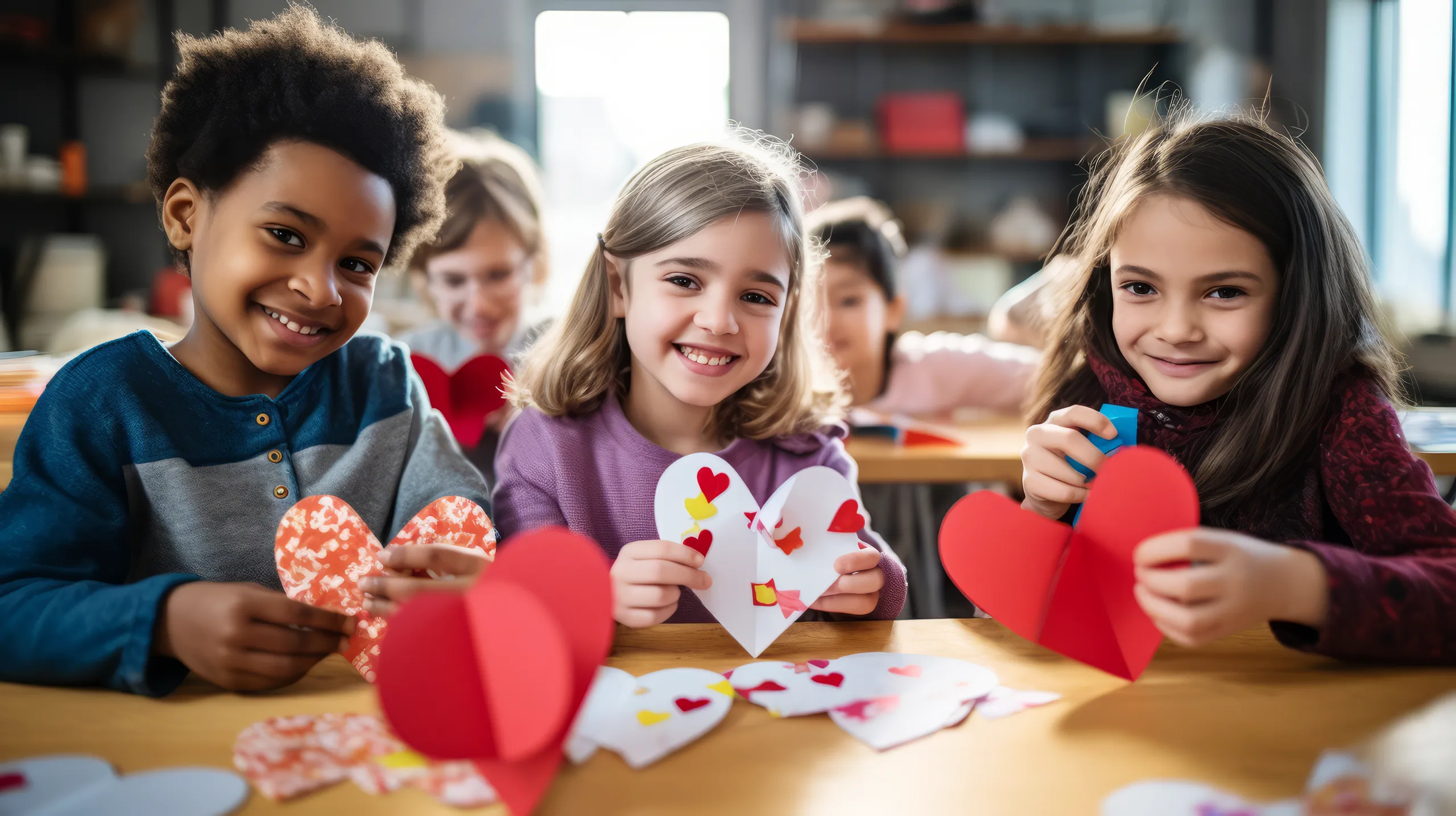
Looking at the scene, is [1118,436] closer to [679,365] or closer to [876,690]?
[876,690]

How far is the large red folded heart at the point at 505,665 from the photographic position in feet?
Result: 1.77

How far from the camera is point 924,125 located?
4.82 meters

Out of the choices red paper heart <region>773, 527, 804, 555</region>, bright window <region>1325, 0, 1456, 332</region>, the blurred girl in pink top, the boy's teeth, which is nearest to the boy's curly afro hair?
the boy's teeth

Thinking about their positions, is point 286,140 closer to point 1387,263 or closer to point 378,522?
point 378,522

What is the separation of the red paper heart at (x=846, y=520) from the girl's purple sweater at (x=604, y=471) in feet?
0.90

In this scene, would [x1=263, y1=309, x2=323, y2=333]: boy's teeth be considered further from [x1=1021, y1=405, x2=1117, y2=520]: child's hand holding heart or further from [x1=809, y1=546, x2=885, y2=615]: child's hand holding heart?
[x1=1021, y1=405, x2=1117, y2=520]: child's hand holding heart

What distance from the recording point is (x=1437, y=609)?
739mm

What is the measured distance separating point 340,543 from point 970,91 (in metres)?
4.85

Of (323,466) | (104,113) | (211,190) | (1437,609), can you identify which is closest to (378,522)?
(323,466)

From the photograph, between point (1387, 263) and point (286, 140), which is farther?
point (1387, 263)

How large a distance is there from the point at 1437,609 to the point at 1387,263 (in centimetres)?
425

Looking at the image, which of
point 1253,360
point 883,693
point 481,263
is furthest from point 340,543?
point 481,263

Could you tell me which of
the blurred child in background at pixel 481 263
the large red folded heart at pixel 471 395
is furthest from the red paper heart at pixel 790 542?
the blurred child in background at pixel 481 263

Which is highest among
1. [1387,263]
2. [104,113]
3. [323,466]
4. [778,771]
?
[104,113]
